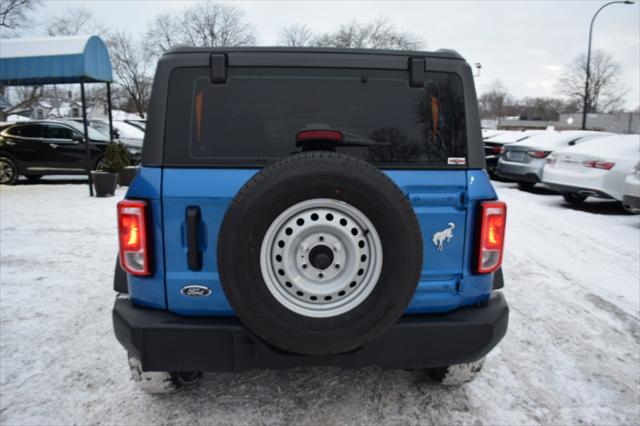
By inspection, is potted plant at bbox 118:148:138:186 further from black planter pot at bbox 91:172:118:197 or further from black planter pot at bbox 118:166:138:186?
black planter pot at bbox 91:172:118:197

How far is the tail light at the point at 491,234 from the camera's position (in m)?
2.25

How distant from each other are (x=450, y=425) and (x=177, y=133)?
6.92 feet

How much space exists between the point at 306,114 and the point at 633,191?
663 centimetres

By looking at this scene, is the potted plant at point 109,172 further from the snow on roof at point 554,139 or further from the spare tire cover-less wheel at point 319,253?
the snow on roof at point 554,139

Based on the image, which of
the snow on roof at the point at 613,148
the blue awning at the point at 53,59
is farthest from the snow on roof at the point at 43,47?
the snow on roof at the point at 613,148

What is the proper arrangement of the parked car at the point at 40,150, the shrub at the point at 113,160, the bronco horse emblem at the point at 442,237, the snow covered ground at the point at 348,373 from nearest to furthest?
the bronco horse emblem at the point at 442,237 < the snow covered ground at the point at 348,373 < the shrub at the point at 113,160 < the parked car at the point at 40,150

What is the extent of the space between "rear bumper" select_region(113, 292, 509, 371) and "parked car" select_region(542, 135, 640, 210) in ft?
23.3

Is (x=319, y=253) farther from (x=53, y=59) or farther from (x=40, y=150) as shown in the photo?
(x=40, y=150)

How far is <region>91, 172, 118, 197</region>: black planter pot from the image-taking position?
984 cm

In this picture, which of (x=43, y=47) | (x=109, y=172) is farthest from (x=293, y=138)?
(x=43, y=47)

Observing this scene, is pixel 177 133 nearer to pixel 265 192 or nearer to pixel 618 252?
pixel 265 192

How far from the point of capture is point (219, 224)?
7.01ft

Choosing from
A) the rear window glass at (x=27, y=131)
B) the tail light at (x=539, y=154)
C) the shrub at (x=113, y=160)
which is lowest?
the shrub at (x=113, y=160)

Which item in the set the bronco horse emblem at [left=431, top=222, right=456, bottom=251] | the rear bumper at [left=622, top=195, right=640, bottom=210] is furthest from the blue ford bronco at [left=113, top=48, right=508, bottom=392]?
the rear bumper at [left=622, top=195, right=640, bottom=210]
